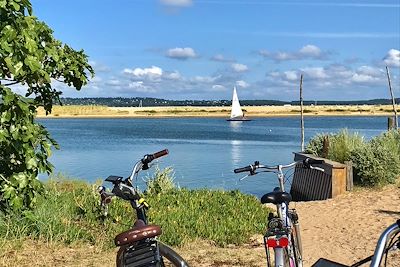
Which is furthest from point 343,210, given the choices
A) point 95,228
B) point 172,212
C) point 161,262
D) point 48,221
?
point 161,262

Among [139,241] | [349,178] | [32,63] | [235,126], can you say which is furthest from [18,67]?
[235,126]

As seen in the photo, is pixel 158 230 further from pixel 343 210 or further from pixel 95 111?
pixel 95 111

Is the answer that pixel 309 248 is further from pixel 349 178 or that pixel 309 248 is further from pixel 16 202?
pixel 349 178

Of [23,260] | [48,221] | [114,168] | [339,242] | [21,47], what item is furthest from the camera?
[114,168]

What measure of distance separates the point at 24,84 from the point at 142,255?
3541 millimetres

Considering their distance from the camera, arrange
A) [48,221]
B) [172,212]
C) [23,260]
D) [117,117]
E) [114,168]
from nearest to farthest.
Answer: [23,260], [48,221], [172,212], [114,168], [117,117]

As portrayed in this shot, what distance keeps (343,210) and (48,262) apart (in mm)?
6486

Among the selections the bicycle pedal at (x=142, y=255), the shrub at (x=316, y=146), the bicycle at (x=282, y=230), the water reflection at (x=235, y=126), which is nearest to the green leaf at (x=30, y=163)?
the bicycle pedal at (x=142, y=255)

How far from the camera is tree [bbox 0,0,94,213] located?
18.0 feet

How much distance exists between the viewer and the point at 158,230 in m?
4.23

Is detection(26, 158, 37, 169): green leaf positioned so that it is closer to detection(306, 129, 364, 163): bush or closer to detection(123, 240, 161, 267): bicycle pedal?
detection(123, 240, 161, 267): bicycle pedal

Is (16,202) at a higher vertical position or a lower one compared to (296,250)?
higher

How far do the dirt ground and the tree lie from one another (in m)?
1.16

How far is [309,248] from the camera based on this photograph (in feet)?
28.2
